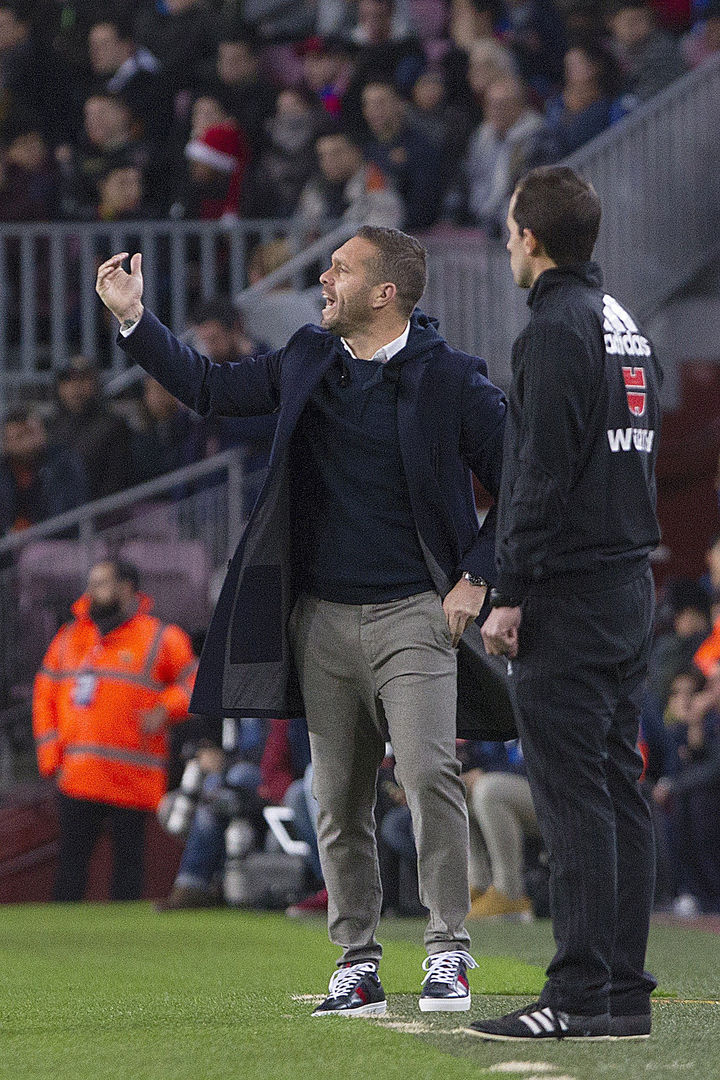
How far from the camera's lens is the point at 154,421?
13125 mm

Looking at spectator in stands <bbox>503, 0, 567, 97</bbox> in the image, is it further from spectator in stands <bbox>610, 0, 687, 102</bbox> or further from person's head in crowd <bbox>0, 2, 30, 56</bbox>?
person's head in crowd <bbox>0, 2, 30, 56</bbox>

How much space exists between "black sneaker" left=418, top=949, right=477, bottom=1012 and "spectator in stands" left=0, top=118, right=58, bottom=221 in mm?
11030

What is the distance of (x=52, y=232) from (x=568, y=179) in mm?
10513

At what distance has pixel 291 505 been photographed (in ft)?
16.8

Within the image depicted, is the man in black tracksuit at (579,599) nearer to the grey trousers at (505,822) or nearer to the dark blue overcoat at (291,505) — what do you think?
the dark blue overcoat at (291,505)

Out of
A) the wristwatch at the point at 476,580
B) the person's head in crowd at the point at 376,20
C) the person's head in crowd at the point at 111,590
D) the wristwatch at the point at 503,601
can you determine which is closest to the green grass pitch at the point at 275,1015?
the wristwatch at the point at 503,601

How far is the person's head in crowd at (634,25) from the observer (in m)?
14.4

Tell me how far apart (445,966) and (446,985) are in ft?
0.17

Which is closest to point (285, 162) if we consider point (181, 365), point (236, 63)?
point (236, 63)

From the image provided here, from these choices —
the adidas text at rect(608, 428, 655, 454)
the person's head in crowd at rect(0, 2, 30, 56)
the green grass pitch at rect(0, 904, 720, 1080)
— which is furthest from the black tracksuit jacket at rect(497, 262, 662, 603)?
the person's head in crowd at rect(0, 2, 30, 56)

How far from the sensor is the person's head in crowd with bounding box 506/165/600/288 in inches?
175

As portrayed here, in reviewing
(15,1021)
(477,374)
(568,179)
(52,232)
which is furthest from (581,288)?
(52,232)

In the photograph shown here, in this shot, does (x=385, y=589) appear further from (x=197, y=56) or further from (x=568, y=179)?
(x=197, y=56)

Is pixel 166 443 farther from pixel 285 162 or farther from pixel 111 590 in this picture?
pixel 285 162
